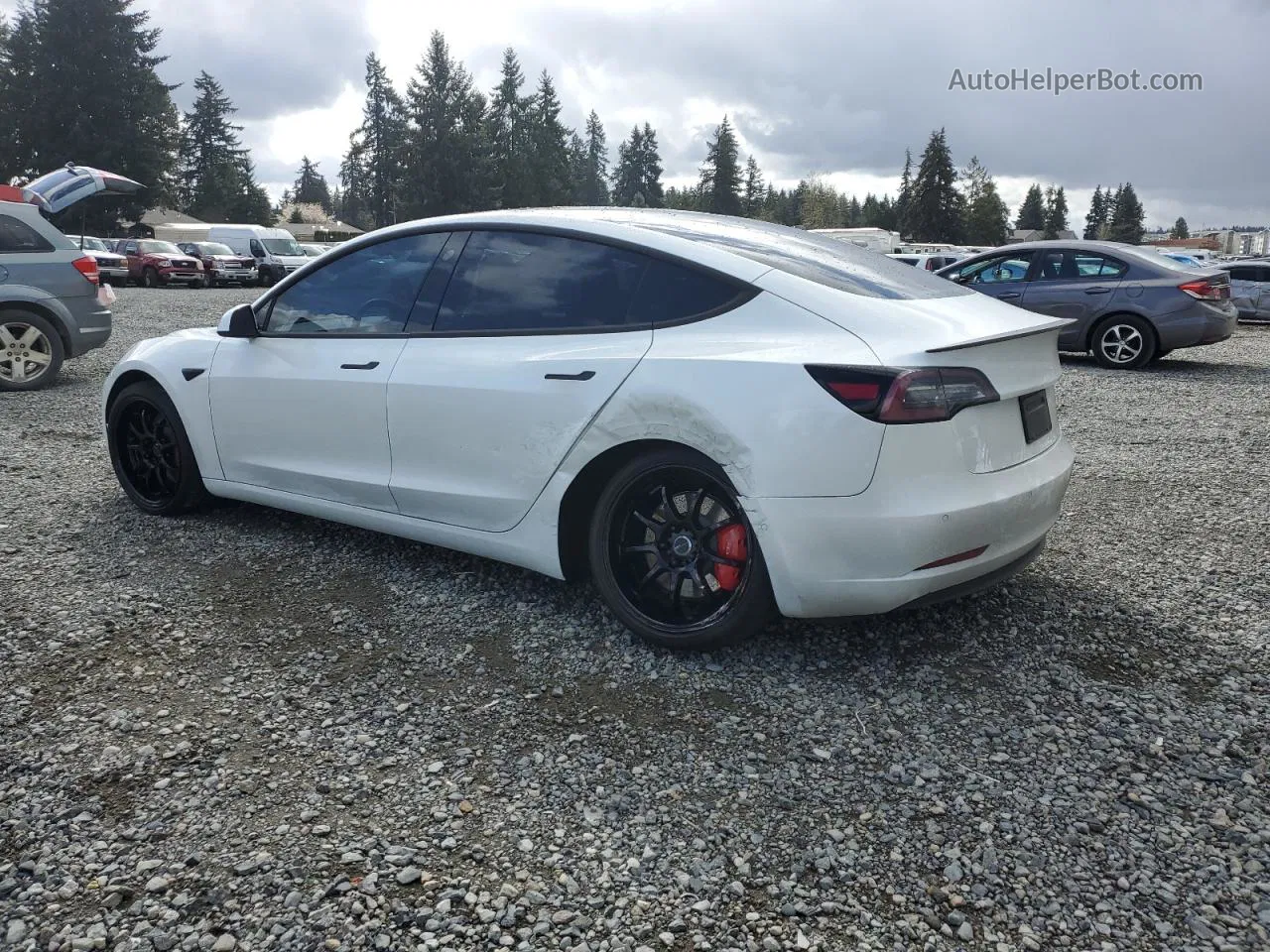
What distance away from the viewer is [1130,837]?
8.30 feet

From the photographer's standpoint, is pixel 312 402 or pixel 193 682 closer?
pixel 193 682

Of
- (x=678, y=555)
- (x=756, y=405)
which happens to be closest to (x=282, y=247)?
(x=678, y=555)

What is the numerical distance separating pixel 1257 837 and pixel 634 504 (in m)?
2.01

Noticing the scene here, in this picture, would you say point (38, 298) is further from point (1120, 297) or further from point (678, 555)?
point (1120, 297)

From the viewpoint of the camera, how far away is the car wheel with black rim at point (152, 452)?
512 cm

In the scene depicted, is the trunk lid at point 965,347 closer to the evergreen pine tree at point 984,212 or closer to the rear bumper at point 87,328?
the rear bumper at point 87,328

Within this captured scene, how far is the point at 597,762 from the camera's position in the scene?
115 inches

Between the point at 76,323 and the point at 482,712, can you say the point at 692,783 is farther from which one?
the point at 76,323

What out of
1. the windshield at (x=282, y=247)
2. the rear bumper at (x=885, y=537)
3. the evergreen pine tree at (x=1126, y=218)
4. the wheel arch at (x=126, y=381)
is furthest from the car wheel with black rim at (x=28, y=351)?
the evergreen pine tree at (x=1126, y=218)

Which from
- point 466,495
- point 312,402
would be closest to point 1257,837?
point 466,495

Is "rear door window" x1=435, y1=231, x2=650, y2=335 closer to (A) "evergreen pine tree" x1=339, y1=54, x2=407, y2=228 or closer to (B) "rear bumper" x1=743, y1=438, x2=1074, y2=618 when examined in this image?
(B) "rear bumper" x1=743, y1=438, x2=1074, y2=618

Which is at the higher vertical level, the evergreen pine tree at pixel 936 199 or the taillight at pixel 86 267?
the evergreen pine tree at pixel 936 199

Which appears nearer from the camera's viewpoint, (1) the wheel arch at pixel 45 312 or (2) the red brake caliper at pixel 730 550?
(2) the red brake caliper at pixel 730 550

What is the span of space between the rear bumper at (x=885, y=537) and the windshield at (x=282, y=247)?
121 feet
